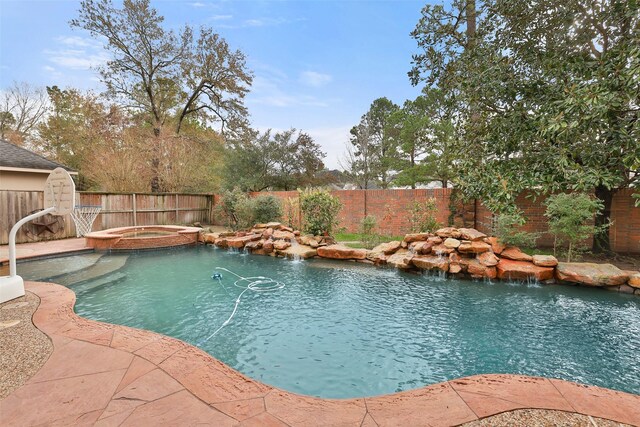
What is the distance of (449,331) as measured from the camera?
3631 millimetres

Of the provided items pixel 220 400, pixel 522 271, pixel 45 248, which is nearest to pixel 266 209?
pixel 45 248

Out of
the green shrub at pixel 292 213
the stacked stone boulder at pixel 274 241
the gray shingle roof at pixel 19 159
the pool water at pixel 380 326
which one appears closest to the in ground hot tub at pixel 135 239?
the stacked stone boulder at pixel 274 241

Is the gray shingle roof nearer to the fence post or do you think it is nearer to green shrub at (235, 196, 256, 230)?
the fence post

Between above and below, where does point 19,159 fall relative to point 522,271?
above

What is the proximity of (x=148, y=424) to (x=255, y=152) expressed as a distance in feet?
56.7

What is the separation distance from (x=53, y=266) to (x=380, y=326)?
7.14m

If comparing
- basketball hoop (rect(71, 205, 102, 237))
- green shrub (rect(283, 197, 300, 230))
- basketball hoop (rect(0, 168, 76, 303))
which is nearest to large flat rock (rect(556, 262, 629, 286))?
green shrub (rect(283, 197, 300, 230))

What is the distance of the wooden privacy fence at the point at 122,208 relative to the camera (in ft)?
28.7

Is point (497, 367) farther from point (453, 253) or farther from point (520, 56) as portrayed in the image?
point (520, 56)

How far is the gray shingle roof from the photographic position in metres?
9.05

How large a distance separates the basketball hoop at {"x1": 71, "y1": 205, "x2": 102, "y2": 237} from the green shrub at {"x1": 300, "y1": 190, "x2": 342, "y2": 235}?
7.39 m

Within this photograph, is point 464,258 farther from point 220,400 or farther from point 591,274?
point 220,400

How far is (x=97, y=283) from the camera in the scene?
5414mm

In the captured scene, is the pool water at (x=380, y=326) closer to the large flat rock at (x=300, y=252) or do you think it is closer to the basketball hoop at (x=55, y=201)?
the basketball hoop at (x=55, y=201)
